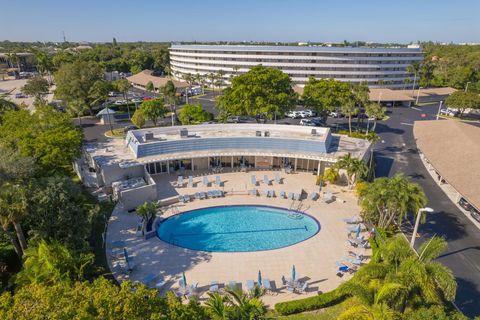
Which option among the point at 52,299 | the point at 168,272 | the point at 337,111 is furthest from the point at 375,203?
the point at 337,111

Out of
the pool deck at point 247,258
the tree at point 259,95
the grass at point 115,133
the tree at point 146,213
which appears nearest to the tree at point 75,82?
the grass at point 115,133

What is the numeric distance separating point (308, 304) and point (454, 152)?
2847 cm

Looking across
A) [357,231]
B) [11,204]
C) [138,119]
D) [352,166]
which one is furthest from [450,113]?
[11,204]

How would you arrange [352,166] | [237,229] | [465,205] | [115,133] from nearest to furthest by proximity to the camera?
[237,229] → [465,205] → [352,166] → [115,133]

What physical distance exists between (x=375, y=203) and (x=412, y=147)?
30698 millimetres

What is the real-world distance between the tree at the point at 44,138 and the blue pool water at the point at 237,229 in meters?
13.3

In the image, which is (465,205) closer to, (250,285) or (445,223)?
(445,223)

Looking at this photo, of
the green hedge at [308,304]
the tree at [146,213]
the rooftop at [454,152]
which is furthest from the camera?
the rooftop at [454,152]

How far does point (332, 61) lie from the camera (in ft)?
305

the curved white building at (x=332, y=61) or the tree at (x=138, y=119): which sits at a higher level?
the curved white building at (x=332, y=61)

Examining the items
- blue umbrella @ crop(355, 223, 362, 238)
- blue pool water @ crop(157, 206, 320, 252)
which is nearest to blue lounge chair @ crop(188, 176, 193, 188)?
blue pool water @ crop(157, 206, 320, 252)

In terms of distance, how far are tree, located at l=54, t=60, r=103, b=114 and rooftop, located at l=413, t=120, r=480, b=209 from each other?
61227 mm

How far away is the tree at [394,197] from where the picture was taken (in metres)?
24.7

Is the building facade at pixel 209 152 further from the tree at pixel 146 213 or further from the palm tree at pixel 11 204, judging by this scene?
the palm tree at pixel 11 204
